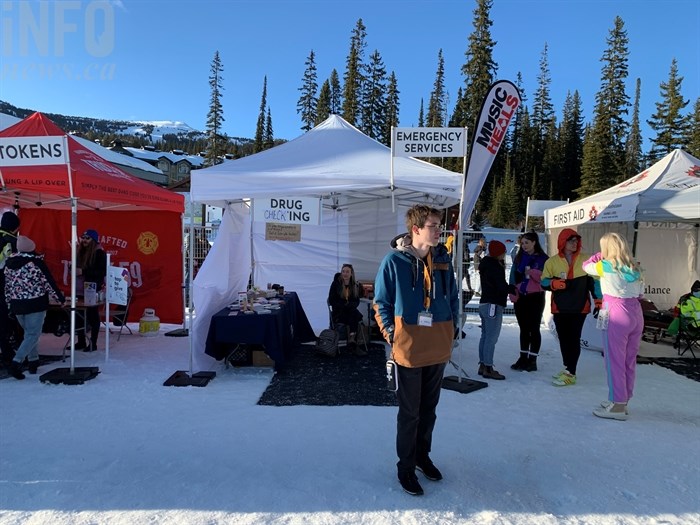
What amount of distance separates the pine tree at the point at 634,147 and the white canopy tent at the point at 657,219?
111ft

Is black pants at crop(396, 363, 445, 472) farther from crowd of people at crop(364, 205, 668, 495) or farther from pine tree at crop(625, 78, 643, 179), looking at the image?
pine tree at crop(625, 78, 643, 179)

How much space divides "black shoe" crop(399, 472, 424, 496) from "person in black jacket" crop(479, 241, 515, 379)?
2.80 m

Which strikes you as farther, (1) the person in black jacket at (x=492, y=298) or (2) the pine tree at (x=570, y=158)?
(2) the pine tree at (x=570, y=158)

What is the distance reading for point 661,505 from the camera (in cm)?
259

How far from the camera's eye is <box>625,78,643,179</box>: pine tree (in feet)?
133

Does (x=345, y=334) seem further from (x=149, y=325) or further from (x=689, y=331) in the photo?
(x=689, y=331)

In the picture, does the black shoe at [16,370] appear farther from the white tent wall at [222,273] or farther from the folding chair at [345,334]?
the folding chair at [345,334]

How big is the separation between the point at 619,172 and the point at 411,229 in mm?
39426

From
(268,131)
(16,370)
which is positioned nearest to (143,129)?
(268,131)

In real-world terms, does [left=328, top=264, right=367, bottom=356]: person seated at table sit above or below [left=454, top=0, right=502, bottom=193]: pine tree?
below

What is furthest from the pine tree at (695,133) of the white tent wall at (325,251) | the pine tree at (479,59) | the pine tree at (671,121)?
the white tent wall at (325,251)

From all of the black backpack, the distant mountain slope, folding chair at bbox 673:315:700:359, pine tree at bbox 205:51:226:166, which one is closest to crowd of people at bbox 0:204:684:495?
folding chair at bbox 673:315:700:359

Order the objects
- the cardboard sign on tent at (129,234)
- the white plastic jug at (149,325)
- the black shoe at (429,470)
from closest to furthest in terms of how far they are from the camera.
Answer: the black shoe at (429,470) → the white plastic jug at (149,325) → the cardboard sign on tent at (129,234)

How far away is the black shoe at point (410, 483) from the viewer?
8.55 ft
